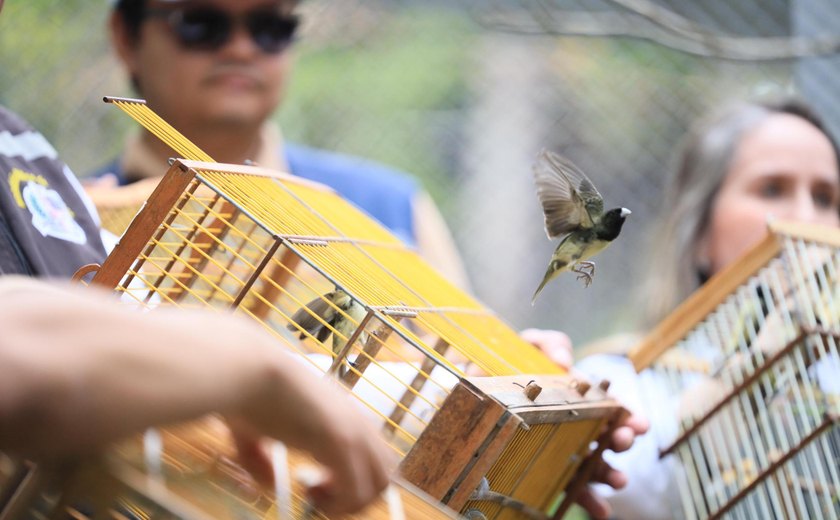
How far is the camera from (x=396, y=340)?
4.77 ft

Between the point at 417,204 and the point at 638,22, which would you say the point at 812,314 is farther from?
the point at 638,22

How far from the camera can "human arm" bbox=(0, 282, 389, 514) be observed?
484 mm

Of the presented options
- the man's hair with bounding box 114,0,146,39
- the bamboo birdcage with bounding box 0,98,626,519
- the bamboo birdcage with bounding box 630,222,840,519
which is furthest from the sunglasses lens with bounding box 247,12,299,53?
the bamboo birdcage with bounding box 630,222,840,519

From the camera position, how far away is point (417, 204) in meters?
2.66

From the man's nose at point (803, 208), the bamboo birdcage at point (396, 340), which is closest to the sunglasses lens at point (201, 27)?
the bamboo birdcage at point (396, 340)

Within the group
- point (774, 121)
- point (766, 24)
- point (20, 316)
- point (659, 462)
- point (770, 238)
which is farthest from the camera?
point (766, 24)

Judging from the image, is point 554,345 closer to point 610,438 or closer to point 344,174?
point 610,438

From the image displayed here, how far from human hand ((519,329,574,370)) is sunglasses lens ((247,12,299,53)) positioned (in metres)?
0.91

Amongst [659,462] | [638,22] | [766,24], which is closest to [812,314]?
[659,462]

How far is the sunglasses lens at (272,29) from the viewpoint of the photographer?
7.35ft

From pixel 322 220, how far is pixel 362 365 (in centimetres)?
23

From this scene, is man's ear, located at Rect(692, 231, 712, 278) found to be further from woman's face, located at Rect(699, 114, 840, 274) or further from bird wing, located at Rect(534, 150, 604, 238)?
bird wing, located at Rect(534, 150, 604, 238)

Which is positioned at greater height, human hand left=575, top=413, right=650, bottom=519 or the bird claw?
the bird claw

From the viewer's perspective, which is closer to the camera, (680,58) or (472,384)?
(472,384)
